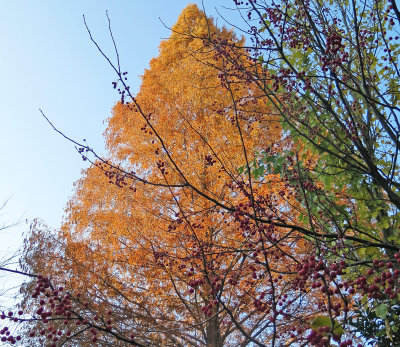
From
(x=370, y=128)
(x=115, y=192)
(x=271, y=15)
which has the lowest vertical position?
(x=370, y=128)

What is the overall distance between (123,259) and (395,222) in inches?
158

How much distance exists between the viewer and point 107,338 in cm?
600

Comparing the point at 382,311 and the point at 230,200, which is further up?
the point at 230,200

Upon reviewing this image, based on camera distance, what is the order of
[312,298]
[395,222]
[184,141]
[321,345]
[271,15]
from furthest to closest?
[184,141] < [312,298] < [395,222] < [271,15] < [321,345]

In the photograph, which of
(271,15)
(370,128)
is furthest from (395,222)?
(271,15)

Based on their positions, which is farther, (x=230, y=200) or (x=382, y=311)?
(x=230, y=200)

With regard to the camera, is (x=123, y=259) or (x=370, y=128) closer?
(x=370, y=128)

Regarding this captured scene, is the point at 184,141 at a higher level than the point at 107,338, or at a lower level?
higher

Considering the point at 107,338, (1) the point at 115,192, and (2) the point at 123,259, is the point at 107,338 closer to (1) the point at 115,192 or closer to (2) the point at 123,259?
(2) the point at 123,259

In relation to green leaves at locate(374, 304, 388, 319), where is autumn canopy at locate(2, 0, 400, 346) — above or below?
above

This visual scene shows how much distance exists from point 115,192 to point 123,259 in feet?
4.65

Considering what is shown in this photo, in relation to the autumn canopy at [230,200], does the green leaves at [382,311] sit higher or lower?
lower

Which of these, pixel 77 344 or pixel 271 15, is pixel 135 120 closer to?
pixel 77 344

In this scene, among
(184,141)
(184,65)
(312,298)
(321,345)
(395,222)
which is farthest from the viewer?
(184,65)
